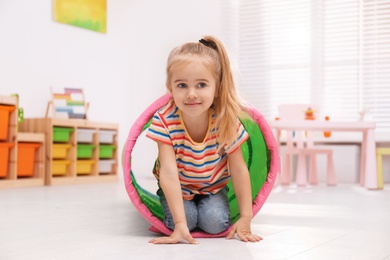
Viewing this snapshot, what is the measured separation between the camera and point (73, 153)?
15.3 ft

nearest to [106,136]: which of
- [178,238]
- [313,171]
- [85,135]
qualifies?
[85,135]

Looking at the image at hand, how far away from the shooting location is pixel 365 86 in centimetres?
522

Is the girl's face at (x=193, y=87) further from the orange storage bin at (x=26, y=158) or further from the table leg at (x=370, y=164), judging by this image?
the orange storage bin at (x=26, y=158)

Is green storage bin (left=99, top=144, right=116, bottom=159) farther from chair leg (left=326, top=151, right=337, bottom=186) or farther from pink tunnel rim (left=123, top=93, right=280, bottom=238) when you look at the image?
pink tunnel rim (left=123, top=93, right=280, bottom=238)

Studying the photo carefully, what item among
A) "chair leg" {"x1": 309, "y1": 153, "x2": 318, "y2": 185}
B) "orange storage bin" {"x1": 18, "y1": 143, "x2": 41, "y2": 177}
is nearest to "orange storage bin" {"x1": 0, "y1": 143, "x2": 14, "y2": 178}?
"orange storage bin" {"x1": 18, "y1": 143, "x2": 41, "y2": 177}

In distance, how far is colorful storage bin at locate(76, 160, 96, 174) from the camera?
4777 millimetres

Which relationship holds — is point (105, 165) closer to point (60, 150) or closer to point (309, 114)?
point (60, 150)

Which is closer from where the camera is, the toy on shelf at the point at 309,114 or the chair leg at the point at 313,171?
the toy on shelf at the point at 309,114

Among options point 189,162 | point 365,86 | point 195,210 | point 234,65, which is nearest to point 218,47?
point 234,65

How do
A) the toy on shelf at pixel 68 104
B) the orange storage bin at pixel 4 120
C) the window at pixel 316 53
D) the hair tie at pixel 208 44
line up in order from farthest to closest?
1. the window at pixel 316 53
2. the toy on shelf at pixel 68 104
3. the orange storage bin at pixel 4 120
4. the hair tie at pixel 208 44

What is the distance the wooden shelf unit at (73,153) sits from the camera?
448 centimetres

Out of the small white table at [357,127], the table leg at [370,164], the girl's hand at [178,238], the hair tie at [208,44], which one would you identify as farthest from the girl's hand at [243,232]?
the table leg at [370,164]

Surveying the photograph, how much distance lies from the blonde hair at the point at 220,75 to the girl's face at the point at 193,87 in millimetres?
23

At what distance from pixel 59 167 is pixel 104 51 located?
148 centimetres
